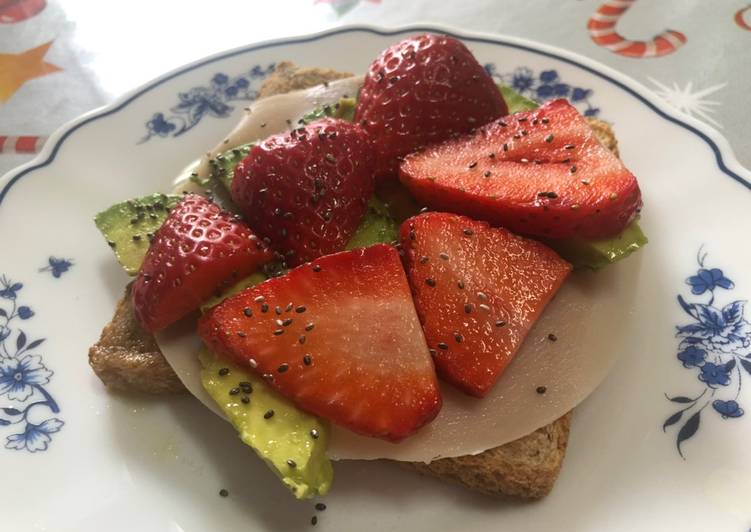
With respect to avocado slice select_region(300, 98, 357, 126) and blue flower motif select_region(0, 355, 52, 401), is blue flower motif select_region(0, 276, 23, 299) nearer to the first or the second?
blue flower motif select_region(0, 355, 52, 401)

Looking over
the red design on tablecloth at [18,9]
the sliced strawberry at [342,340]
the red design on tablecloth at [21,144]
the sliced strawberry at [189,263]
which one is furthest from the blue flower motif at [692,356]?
the red design on tablecloth at [18,9]

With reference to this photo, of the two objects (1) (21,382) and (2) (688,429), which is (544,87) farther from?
(1) (21,382)

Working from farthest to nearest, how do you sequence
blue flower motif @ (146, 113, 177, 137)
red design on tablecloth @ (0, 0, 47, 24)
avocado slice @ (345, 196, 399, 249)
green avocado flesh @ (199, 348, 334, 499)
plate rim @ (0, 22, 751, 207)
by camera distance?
1. red design on tablecloth @ (0, 0, 47, 24)
2. blue flower motif @ (146, 113, 177, 137)
3. plate rim @ (0, 22, 751, 207)
4. avocado slice @ (345, 196, 399, 249)
5. green avocado flesh @ (199, 348, 334, 499)

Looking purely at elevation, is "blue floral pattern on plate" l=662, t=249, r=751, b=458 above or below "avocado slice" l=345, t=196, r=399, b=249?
below

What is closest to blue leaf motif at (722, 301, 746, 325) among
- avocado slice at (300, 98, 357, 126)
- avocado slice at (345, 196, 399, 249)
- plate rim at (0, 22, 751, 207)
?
plate rim at (0, 22, 751, 207)

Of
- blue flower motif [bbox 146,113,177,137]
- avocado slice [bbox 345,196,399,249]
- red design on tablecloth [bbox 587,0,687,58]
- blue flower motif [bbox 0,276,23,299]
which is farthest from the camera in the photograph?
red design on tablecloth [bbox 587,0,687,58]

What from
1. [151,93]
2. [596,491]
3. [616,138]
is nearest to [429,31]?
[616,138]

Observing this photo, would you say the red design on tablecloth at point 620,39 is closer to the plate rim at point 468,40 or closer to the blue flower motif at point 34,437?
the plate rim at point 468,40
